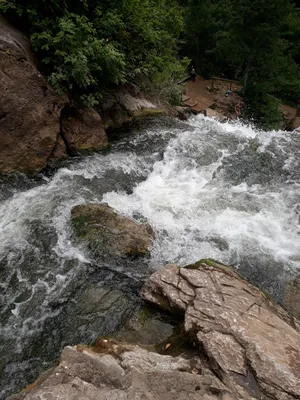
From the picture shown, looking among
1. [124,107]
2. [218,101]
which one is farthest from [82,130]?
[218,101]

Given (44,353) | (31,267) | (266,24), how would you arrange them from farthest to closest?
(266,24)
(31,267)
(44,353)

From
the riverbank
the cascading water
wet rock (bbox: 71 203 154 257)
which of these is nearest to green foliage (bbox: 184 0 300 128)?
the riverbank

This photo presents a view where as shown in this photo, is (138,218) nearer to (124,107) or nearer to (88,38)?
(88,38)

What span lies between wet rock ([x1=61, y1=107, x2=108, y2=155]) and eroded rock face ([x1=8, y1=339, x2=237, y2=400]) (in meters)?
6.77

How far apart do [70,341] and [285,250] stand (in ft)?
16.3

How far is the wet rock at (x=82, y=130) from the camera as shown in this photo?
9688mm

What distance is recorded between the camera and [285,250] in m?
7.31

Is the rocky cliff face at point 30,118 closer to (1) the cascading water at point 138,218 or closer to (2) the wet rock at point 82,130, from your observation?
(2) the wet rock at point 82,130

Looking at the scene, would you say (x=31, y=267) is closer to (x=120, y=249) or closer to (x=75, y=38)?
(x=120, y=249)

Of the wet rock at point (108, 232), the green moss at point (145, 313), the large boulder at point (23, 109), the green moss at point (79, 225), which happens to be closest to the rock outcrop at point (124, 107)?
the large boulder at point (23, 109)

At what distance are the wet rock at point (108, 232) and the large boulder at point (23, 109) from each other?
2403 mm

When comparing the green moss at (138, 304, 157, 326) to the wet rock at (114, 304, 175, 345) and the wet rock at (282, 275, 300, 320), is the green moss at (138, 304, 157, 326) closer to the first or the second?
the wet rock at (114, 304, 175, 345)

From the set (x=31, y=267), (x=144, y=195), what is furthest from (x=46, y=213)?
(x=144, y=195)

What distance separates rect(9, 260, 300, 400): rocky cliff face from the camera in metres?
3.52
